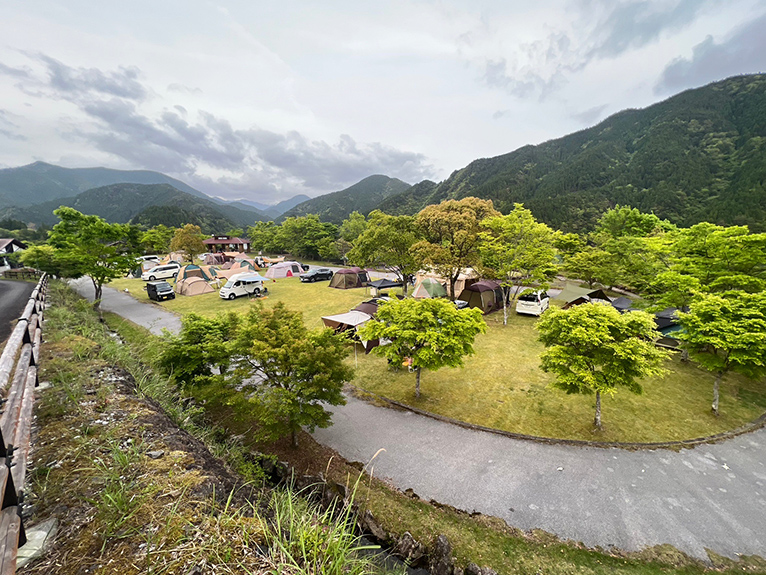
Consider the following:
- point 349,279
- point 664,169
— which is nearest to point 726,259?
point 349,279

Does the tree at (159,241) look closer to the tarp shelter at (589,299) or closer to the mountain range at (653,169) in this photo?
the tarp shelter at (589,299)

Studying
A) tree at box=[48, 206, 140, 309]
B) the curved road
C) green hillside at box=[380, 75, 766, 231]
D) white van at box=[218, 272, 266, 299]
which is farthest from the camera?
green hillside at box=[380, 75, 766, 231]

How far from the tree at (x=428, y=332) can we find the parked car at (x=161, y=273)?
28.2m

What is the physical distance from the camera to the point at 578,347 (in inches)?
293

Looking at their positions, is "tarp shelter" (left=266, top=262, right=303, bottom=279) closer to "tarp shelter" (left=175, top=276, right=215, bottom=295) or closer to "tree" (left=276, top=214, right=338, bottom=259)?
"tarp shelter" (left=175, top=276, right=215, bottom=295)

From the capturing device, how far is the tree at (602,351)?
677cm

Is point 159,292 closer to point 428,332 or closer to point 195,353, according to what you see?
point 195,353

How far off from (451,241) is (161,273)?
28.4 m

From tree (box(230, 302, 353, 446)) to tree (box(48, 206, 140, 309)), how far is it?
1525 centimetres

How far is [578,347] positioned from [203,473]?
8.16 meters

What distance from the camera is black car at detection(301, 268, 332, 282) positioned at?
90.9 feet

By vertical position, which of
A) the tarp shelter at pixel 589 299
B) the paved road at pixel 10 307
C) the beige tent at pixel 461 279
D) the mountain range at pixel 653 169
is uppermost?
the mountain range at pixel 653 169

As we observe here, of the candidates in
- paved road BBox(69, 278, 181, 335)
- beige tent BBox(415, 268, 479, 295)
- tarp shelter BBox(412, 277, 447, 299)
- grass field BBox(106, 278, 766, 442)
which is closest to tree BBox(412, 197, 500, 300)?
beige tent BBox(415, 268, 479, 295)

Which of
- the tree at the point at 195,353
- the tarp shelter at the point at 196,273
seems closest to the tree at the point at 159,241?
the tarp shelter at the point at 196,273
